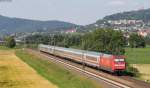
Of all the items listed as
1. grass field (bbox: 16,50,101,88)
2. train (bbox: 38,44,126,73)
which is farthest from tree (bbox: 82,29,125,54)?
grass field (bbox: 16,50,101,88)

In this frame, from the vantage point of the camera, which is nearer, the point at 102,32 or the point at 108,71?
the point at 108,71

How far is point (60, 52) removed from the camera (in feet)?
415

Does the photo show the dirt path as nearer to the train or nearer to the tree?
the train

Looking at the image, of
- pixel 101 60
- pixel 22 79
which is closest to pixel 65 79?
pixel 22 79

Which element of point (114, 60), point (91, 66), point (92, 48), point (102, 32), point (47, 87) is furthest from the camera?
point (102, 32)

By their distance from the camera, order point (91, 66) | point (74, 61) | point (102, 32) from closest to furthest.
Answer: point (91, 66) < point (74, 61) < point (102, 32)

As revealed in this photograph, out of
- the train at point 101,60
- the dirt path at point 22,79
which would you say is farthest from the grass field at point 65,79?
the train at point 101,60

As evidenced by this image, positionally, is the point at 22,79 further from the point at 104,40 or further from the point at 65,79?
the point at 104,40

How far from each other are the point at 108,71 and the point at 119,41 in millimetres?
91260

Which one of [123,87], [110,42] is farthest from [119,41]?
[123,87]

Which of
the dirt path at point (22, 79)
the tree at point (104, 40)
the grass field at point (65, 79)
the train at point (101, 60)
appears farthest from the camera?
A: the tree at point (104, 40)

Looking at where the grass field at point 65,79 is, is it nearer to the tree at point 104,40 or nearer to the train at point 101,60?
the train at point 101,60

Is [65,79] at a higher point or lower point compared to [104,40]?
lower

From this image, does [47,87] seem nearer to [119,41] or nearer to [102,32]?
[119,41]
